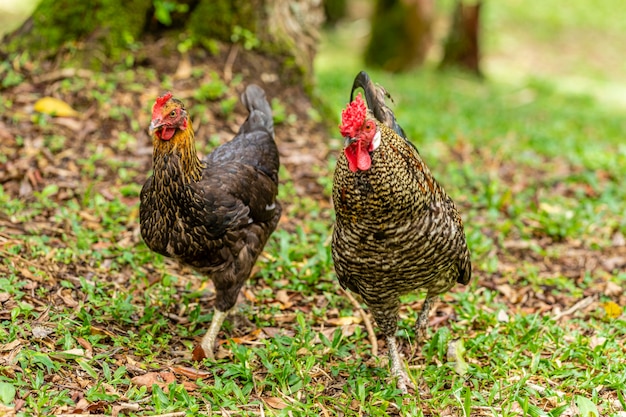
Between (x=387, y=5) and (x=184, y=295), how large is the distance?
12316 mm

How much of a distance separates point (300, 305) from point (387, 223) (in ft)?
5.73

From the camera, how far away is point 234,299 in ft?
16.2

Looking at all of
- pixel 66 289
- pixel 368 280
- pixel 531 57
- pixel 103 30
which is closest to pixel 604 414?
pixel 368 280

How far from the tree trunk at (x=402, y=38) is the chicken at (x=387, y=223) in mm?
11615

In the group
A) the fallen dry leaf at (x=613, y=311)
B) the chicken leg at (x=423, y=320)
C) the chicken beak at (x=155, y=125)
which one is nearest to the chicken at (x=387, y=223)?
the chicken leg at (x=423, y=320)

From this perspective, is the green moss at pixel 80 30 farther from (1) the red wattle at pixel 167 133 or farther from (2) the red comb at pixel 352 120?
(2) the red comb at pixel 352 120

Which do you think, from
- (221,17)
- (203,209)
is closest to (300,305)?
(203,209)

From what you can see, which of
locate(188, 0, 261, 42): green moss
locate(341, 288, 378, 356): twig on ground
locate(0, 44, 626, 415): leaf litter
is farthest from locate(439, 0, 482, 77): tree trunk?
locate(341, 288, 378, 356): twig on ground

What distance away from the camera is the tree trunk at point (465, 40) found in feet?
51.7

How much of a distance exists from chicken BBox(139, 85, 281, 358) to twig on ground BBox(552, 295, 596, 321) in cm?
234

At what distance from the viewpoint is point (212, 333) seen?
484 centimetres

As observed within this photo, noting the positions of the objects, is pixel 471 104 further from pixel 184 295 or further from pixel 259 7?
pixel 184 295

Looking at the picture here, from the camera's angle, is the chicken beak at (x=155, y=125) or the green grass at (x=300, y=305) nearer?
the green grass at (x=300, y=305)

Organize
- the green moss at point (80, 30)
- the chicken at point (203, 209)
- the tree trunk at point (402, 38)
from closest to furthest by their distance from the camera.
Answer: the chicken at point (203, 209)
the green moss at point (80, 30)
the tree trunk at point (402, 38)
